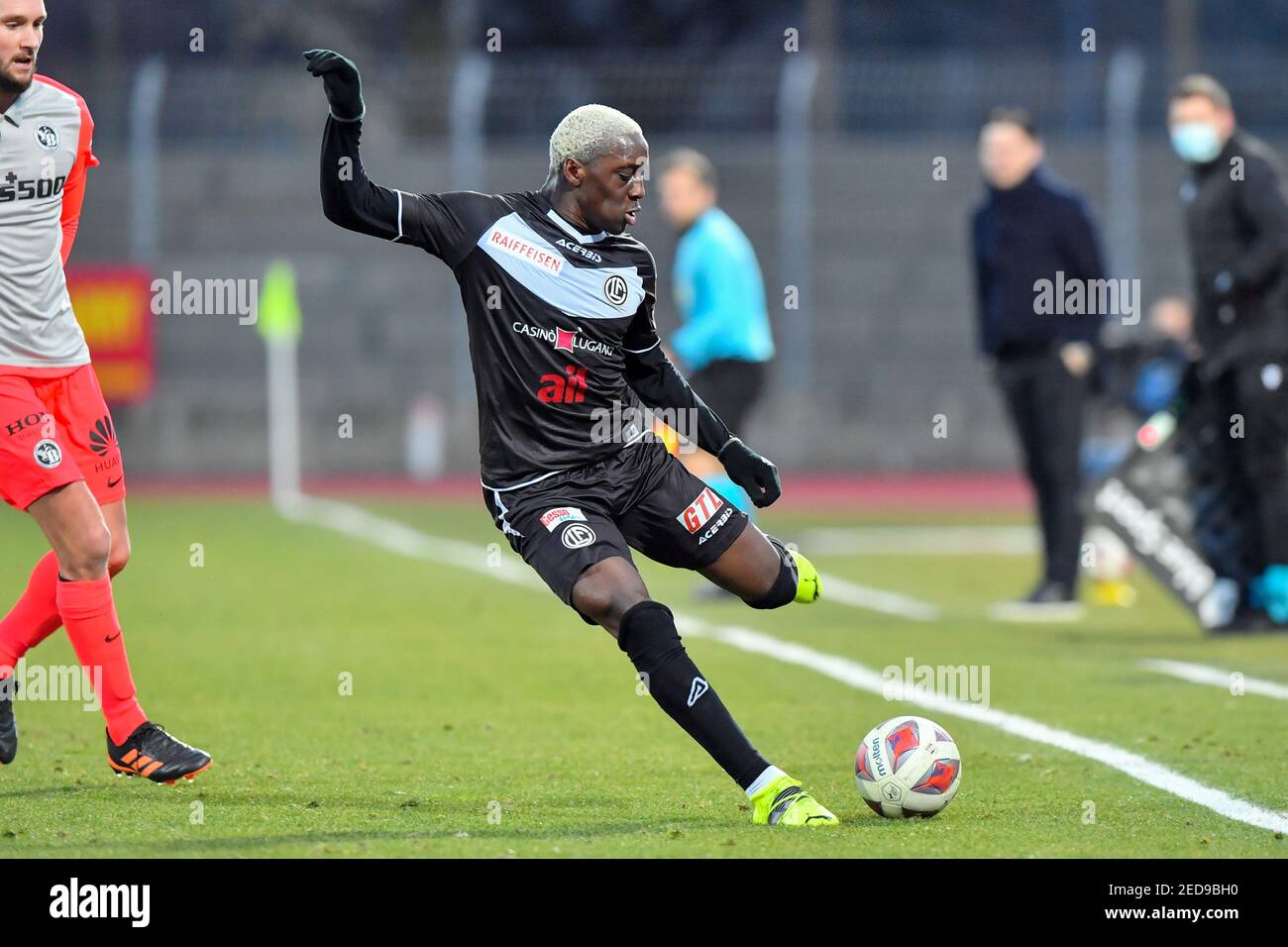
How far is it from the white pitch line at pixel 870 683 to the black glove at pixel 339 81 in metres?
3.20

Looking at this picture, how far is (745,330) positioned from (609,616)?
259 inches

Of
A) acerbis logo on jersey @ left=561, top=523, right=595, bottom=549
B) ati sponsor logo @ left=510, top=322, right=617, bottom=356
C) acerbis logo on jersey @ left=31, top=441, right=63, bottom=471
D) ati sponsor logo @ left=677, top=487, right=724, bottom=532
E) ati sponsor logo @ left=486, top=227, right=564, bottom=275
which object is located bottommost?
acerbis logo on jersey @ left=561, top=523, right=595, bottom=549

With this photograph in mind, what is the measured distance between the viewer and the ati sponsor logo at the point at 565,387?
20.4 feet

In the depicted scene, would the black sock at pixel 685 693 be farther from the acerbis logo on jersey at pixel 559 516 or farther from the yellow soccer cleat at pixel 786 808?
the acerbis logo on jersey at pixel 559 516

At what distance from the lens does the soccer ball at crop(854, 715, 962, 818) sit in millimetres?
5875

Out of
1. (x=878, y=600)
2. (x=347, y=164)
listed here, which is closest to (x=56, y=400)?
(x=347, y=164)

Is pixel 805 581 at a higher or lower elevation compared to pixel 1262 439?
lower

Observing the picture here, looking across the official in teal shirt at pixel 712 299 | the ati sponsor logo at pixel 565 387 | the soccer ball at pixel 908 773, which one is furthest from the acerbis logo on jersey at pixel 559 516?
the official in teal shirt at pixel 712 299

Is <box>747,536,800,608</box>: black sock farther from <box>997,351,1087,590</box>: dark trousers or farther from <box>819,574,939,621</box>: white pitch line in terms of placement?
<box>997,351,1087,590</box>: dark trousers

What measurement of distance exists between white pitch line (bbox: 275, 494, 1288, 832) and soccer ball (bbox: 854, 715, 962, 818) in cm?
80

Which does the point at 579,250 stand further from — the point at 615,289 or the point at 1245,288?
the point at 1245,288

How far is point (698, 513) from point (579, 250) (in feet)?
2.88

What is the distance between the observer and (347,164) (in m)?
5.90
